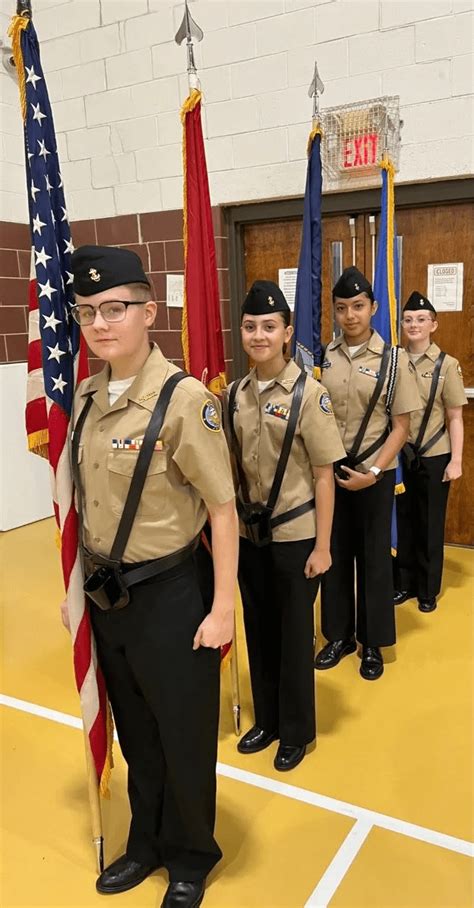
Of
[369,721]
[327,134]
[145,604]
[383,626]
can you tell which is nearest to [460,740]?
[369,721]

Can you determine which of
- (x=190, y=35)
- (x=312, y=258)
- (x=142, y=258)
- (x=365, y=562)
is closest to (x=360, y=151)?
(x=312, y=258)

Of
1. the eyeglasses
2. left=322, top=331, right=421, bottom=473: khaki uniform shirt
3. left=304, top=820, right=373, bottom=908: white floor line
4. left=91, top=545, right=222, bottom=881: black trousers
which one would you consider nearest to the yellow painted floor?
left=304, top=820, right=373, bottom=908: white floor line

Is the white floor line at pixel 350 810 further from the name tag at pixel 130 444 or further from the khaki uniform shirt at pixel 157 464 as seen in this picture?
the name tag at pixel 130 444

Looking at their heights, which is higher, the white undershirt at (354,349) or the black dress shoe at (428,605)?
the white undershirt at (354,349)

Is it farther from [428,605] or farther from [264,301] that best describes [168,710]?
[428,605]

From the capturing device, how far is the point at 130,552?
67.7 inches

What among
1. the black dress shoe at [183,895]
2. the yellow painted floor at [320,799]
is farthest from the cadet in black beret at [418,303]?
the black dress shoe at [183,895]

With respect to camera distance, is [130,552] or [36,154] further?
[36,154]

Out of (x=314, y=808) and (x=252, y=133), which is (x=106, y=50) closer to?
(x=252, y=133)

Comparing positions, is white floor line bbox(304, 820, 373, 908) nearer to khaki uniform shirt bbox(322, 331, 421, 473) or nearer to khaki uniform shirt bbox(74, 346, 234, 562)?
khaki uniform shirt bbox(74, 346, 234, 562)

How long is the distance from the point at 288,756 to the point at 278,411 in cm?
130

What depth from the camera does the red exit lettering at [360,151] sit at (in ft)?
13.8

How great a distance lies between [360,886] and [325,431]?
55.1 inches

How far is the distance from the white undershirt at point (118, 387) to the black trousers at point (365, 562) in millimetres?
1546
